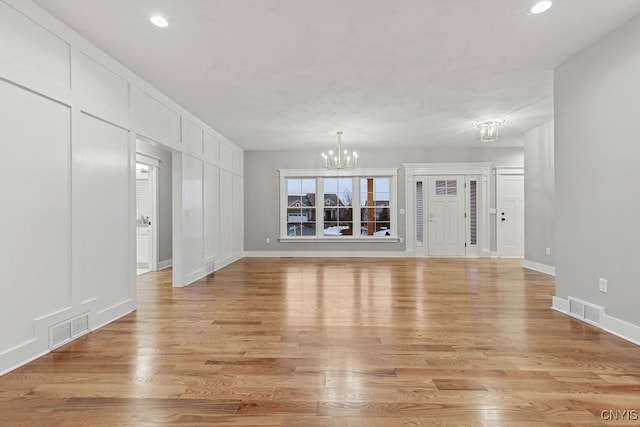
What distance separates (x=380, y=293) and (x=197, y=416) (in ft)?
9.65

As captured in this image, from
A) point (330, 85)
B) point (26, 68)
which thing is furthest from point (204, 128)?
point (26, 68)

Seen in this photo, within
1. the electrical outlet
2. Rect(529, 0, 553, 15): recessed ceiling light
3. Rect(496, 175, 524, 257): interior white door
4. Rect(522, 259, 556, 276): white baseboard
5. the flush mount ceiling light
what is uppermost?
Rect(529, 0, 553, 15): recessed ceiling light

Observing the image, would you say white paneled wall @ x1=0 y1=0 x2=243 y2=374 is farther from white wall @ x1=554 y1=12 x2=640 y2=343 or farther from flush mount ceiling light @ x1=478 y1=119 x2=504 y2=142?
flush mount ceiling light @ x1=478 y1=119 x2=504 y2=142

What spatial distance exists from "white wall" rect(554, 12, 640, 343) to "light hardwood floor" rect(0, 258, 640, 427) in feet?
1.16

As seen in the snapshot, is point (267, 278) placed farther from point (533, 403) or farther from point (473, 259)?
point (473, 259)

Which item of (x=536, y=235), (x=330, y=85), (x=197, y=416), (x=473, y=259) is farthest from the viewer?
(x=473, y=259)

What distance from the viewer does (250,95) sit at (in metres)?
4.17

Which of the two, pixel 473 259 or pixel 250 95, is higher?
pixel 250 95

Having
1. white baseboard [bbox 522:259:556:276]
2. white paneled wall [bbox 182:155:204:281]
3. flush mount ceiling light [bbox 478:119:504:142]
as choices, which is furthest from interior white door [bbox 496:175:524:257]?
white paneled wall [bbox 182:155:204:281]

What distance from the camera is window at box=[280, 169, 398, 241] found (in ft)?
25.6

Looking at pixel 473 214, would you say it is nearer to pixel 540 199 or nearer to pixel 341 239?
pixel 540 199

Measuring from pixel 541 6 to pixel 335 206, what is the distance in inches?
228

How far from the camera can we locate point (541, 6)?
239 cm

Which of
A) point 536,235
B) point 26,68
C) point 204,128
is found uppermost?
point 204,128
